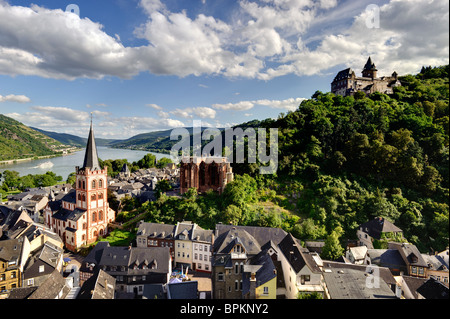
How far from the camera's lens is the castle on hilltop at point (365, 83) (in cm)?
3553

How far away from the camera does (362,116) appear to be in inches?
990

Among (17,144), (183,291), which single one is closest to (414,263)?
(183,291)

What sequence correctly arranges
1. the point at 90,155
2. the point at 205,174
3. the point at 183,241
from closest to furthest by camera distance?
the point at 183,241
the point at 205,174
the point at 90,155

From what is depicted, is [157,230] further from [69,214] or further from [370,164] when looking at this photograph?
[370,164]

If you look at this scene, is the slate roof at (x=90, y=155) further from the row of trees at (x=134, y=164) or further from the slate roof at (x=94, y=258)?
the row of trees at (x=134, y=164)

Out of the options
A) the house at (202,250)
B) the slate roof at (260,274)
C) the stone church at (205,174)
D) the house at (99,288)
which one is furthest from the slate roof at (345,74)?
the house at (99,288)

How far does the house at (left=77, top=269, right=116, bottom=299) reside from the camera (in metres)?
10.1

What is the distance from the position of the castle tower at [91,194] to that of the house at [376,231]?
63.6 feet

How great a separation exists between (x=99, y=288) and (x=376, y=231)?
1655 cm

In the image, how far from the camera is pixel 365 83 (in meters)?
36.4

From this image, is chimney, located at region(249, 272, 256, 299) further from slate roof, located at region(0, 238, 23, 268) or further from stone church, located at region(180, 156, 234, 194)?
slate roof, located at region(0, 238, 23, 268)
